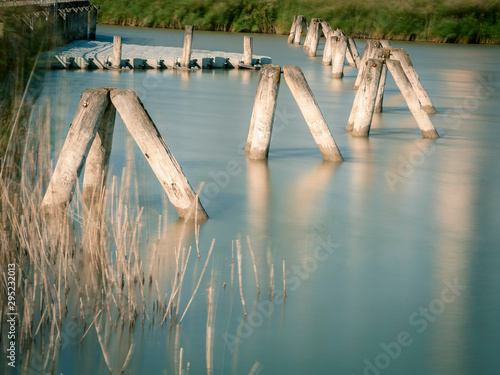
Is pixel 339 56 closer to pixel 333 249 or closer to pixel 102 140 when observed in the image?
pixel 333 249

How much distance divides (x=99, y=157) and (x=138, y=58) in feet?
44.8

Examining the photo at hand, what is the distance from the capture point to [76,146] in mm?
6180

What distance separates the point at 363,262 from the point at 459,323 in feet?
4.06

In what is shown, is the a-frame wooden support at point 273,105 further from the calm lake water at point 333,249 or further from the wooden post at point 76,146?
the wooden post at point 76,146

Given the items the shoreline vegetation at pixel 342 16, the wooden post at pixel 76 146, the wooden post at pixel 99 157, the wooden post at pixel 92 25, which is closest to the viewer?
the wooden post at pixel 76 146

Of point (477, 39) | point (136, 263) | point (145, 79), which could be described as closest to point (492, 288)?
point (136, 263)

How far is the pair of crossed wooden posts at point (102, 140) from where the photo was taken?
20.3 ft

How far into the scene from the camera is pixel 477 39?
Answer: 3456 centimetres

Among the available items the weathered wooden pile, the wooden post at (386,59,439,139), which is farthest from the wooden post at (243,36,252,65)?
the wooden post at (386,59,439,139)

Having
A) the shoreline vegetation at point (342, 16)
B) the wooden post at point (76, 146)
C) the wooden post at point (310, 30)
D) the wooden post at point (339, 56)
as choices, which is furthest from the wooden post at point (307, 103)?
the shoreline vegetation at point (342, 16)

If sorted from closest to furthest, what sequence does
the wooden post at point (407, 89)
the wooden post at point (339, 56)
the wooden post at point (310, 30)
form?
the wooden post at point (407, 89)
the wooden post at point (339, 56)
the wooden post at point (310, 30)

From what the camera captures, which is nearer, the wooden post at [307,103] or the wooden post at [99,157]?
the wooden post at [99,157]

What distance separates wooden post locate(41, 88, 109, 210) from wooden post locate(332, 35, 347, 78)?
1344 cm

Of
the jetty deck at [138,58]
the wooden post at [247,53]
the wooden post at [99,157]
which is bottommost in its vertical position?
the jetty deck at [138,58]
